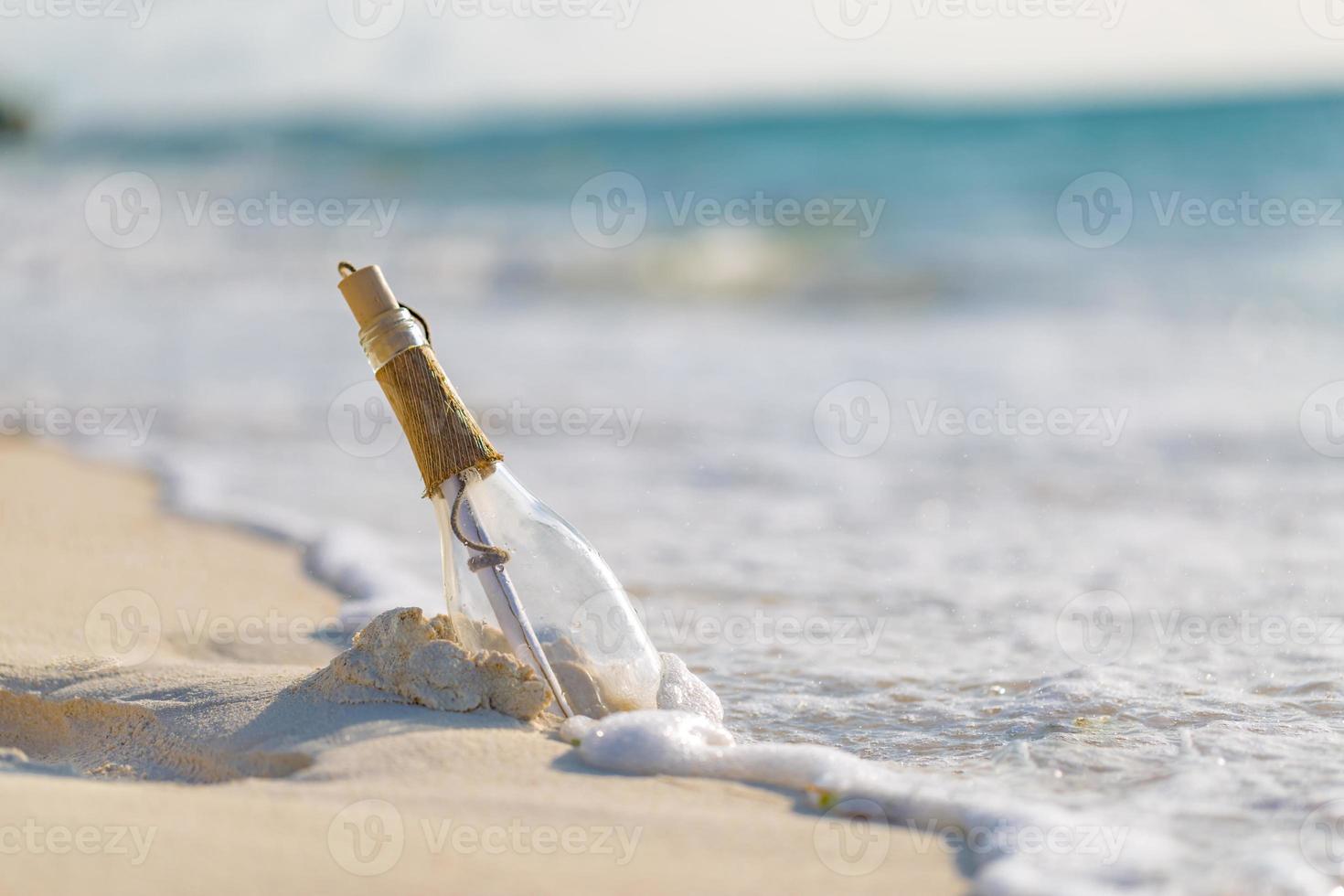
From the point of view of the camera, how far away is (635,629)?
6.88 ft

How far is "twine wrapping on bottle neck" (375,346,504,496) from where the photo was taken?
202cm

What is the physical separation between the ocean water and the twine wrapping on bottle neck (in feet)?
2.54

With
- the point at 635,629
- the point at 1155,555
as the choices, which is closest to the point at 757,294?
the point at 1155,555

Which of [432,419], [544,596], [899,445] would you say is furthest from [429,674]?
[899,445]

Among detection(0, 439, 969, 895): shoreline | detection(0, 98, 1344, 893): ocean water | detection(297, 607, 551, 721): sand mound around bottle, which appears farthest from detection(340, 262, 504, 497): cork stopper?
detection(0, 98, 1344, 893): ocean water

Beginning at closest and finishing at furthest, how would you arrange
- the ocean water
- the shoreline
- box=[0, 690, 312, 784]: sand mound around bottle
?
1. the shoreline
2. box=[0, 690, 312, 784]: sand mound around bottle
3. the ocean water

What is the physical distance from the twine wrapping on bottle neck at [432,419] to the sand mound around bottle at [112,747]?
1.58ft

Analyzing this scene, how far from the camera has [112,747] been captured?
2139 millimetres

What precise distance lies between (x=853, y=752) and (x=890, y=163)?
17.2 m

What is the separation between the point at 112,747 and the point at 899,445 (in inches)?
155

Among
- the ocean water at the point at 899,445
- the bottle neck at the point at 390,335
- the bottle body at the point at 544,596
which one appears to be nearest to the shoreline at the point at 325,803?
the bottle body at the point at 544,596

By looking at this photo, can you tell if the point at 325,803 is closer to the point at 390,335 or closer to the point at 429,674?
the point at 429,674

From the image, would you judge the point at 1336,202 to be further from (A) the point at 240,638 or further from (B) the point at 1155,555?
(A) the point at 240,638

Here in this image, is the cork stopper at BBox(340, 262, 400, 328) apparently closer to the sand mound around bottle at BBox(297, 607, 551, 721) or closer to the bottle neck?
the bottle neck
